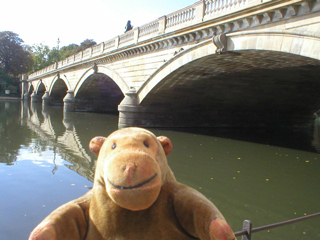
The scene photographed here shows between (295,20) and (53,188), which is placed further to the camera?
(295,20)

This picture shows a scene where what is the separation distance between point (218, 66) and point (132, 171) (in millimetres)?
10355

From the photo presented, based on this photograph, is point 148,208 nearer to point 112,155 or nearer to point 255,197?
A: point 112,155

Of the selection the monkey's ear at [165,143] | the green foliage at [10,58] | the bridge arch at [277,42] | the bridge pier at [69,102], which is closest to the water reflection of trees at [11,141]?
the monkey's ear at [165,143]

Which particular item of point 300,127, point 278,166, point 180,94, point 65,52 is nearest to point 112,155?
point 278,166

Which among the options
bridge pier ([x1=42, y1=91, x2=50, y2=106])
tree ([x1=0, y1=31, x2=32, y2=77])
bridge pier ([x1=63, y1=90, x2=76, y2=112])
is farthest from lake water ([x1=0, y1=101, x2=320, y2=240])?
tree ([x1=0, y1=31, x2=32, y2=77])

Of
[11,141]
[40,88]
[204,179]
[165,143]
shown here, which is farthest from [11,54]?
[165,143]

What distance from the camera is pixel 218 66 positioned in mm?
11234

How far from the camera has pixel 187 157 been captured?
8.38m

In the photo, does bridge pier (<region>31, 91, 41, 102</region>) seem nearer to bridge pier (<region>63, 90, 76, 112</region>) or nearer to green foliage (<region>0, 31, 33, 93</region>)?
green foliage (<region>0, 31, 33, 93</region>)

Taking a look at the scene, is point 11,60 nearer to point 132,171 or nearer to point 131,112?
point 131,112

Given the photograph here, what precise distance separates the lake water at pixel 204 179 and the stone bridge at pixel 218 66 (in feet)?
9.74

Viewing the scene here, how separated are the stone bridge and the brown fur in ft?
20.2

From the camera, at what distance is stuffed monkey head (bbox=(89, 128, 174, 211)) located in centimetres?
138

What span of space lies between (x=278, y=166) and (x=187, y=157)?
2426 mm
